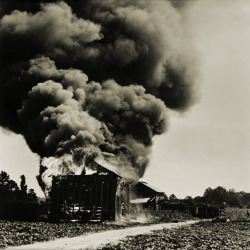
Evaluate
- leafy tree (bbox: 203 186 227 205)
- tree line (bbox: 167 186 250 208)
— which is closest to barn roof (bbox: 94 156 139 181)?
tree line (bbox: 167 186 250 208)

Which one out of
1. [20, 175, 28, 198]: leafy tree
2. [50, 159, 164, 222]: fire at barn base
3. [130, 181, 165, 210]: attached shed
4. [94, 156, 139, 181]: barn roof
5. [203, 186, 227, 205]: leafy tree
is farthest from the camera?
[203, 186, 227, 205]: leafy tree

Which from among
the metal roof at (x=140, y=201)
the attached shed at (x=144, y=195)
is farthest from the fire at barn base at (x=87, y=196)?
the attached shed at (x=144, y=195)

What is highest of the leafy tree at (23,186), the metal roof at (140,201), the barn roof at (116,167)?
the barn roof at (116,167)

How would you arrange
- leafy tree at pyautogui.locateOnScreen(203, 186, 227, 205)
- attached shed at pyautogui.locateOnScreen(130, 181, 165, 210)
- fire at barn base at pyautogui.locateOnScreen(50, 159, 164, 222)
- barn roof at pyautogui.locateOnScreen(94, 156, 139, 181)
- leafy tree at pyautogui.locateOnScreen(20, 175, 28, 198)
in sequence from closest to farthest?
fire at barn base at pyautogui.locateOnScreen(50, 159, 164, 222)
barn roof at pyautogui.locateOnScreen(94, 156, 139, 181)
leafy tree at pyautogui.locateOnScreen(20, 175, 28, 198)
attached shed at pyautogui.locateOnScreen(130, 181, 165, 210)
leafy tree at pyautogui.locateOnScreen(203, 186, 227, 205)

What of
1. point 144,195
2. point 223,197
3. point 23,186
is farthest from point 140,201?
point 223,197

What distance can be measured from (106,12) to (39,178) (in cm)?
2086

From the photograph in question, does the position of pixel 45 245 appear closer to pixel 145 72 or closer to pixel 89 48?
pixel 89 48

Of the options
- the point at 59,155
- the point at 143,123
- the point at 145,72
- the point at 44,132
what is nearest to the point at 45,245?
the point at 59,155

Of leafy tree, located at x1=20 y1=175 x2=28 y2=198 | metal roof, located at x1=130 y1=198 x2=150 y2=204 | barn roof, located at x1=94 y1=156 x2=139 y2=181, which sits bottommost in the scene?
metal roof, located at x1=130 y1=198 x2=150 y2=204

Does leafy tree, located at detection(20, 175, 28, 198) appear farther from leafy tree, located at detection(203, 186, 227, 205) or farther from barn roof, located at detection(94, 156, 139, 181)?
leafy tree, located at detection(203, 186, 227, 205)

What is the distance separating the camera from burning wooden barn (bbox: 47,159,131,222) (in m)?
29.5

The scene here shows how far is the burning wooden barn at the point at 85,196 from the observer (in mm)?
29500

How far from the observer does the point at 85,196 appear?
98.6 ft

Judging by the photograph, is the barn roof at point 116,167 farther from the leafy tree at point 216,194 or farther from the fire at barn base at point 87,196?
the leafy tree at point 216,194
